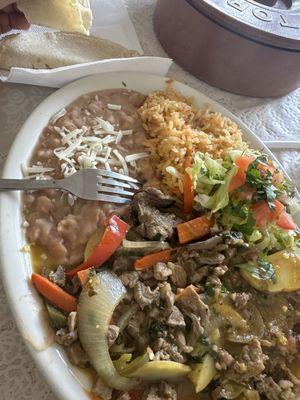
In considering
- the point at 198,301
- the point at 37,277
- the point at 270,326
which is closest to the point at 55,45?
the point at 37,277

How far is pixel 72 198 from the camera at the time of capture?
4.63ft

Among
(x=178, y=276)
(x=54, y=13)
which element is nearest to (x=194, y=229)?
(x=178, y=276)

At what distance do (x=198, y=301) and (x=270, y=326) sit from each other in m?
0.25

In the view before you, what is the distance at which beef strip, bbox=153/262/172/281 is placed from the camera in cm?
131

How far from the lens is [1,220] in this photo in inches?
49.9

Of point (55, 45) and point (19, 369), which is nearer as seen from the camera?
point (19, 369)

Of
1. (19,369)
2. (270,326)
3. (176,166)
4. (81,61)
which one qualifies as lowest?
(19,369)

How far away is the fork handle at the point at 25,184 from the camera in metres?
1.30

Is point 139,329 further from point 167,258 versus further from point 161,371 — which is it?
point 167,258

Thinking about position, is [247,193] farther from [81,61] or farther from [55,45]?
[55,45]

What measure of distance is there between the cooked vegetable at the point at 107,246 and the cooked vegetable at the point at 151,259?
Answer: 0.08 metres

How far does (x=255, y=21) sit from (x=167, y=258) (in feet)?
3.54

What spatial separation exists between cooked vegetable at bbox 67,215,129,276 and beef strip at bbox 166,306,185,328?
24cm

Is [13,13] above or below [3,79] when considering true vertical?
above
